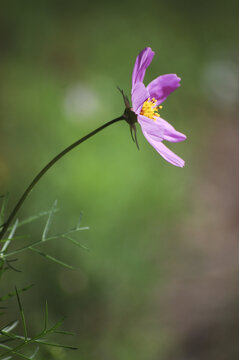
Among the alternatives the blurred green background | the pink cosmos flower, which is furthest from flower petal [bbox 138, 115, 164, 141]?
the blurred green background

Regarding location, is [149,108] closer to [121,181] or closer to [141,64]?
[141,64]

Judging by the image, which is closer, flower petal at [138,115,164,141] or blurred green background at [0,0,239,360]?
flower petal at [138,115,164,141]

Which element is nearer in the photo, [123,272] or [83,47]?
[123,272]

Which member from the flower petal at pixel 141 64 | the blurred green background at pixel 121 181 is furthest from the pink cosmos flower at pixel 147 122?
the blurred green background at pixel 121 181

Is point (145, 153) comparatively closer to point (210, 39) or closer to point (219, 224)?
point (219, 224)

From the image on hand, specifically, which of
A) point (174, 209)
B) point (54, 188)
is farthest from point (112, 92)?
point (54, 188)

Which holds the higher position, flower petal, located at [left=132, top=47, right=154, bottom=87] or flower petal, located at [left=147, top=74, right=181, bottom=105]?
flower petal, located at [left=132, top=47, right=154, bottom=87]

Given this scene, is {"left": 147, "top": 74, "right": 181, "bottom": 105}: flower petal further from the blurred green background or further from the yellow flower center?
the blurred green background
